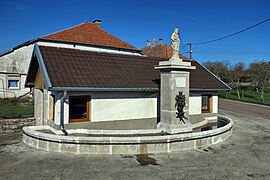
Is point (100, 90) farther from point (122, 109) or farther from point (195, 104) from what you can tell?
point (195, 104)

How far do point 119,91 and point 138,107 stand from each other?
4.53 ft

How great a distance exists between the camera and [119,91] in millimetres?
11578

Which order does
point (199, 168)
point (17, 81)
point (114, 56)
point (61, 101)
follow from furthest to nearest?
point (17, 81), point (114, 56), point (61, 101), point (199, 168)

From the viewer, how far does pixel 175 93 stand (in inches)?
422

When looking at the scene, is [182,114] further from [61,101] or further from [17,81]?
[17,81]

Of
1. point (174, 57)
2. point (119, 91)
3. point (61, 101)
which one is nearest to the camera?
point (61, 101)

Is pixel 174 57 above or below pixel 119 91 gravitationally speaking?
above

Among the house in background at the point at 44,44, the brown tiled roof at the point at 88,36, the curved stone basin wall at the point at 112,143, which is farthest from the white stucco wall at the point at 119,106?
the brown tiled roof at the point at 88,36

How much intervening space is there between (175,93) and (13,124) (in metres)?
8.50

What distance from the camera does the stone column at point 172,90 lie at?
418 inches

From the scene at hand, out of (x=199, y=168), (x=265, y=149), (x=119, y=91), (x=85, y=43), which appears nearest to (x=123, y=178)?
(x=199, y=168)

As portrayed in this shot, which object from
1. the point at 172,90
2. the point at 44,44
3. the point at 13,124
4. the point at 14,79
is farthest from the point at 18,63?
the point at 172,90

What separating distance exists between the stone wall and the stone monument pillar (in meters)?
7.39

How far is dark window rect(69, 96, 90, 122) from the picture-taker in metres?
10.6
